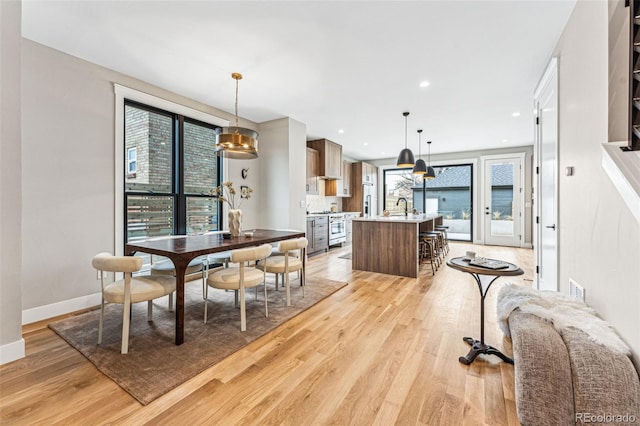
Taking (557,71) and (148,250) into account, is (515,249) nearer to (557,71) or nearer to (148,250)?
(557,71)

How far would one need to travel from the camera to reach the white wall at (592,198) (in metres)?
1.36

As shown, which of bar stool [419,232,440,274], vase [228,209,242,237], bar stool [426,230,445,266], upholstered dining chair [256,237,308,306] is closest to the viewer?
upholstered dining chair [256,237,308,306]

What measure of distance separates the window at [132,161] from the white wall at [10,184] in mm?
1477

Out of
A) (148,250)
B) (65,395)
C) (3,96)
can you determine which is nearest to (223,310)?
(148,250)

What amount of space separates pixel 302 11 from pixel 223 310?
3.01 meters

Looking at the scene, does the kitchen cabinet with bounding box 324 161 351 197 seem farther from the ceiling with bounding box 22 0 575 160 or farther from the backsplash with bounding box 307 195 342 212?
the ceiling with bounding box 22 0 575 160

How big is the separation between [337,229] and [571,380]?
19.0ft

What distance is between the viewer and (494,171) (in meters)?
7.40

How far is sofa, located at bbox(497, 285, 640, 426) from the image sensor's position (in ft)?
3.73

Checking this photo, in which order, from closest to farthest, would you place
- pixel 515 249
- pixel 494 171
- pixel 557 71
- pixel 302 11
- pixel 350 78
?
pixel 302 11, pixel 557 71, pixel 350 78, pixel 515 249, pixel 494 171

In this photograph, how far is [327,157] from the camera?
6.50 meters

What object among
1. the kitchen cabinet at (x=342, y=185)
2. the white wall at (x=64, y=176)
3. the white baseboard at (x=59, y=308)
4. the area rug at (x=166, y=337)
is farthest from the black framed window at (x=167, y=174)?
the kitchen cabinet at (x=342, y=185)

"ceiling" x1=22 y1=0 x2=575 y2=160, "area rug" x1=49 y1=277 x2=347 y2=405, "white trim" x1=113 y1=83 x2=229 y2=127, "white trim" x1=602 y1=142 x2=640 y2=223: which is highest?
"ceiling" x1=22 y1=0 x2=575 y2=160

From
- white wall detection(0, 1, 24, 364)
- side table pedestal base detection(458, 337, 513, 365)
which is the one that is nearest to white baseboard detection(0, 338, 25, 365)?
white wall detection(0, 1, 24, 364)
